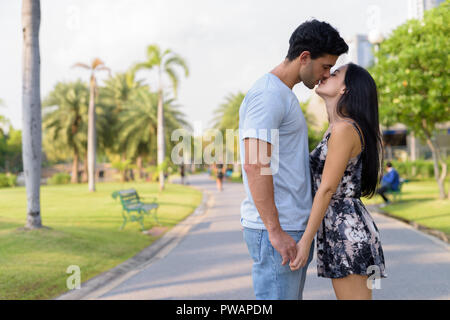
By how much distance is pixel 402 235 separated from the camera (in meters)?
8.88

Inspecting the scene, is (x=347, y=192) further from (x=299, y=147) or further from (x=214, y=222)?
(x=214, y=222)

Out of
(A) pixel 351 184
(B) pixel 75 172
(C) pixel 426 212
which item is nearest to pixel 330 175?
(A) pixel 351 184

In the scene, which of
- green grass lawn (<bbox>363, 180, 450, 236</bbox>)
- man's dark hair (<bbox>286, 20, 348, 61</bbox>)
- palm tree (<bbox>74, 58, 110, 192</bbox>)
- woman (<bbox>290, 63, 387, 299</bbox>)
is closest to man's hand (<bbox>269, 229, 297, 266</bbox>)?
woman (<bbox>290, 63, 387, 299</bbox>)

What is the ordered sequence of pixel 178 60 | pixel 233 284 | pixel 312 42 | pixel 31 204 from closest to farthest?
pixel 312 42
pixel 233 284
pixel 31 204
pixel 178 60

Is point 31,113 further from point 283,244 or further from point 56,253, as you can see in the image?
point 283,244

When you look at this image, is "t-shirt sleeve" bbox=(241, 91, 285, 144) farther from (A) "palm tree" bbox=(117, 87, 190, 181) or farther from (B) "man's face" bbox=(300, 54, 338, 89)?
(A) "palm tree" bbox=(117, 87, 190, 181)

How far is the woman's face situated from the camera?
213 cm

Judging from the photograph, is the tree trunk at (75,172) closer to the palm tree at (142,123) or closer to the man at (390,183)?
the palm tree at (142,123)

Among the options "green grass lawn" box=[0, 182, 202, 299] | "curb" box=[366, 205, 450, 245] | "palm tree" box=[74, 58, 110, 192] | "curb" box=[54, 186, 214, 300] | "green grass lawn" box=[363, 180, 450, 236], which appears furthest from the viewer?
"palm tree" box=[74, 58, 110, 192]

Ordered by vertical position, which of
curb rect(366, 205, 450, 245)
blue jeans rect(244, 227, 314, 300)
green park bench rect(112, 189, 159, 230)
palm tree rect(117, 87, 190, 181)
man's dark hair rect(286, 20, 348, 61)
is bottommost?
curb rect(366, 205, 450, 245)

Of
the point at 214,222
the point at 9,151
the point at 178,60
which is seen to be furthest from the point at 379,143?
the point at 9,151

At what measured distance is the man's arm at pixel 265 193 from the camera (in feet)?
6.09

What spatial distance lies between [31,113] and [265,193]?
7.87 metres

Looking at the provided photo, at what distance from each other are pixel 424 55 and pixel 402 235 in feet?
21.1
